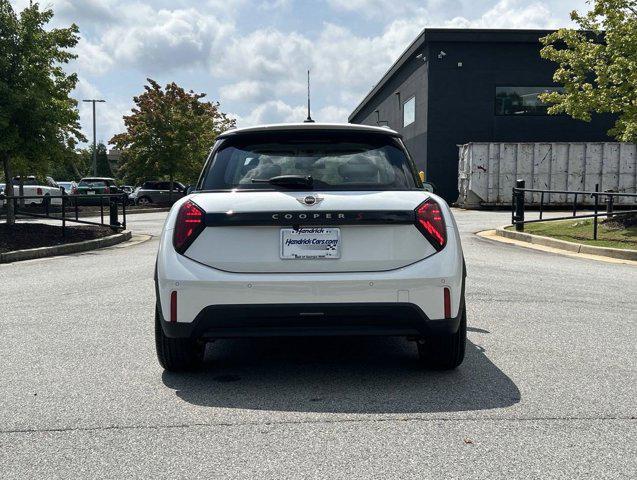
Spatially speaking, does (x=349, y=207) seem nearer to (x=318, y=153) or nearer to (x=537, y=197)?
(x=318, y=153)

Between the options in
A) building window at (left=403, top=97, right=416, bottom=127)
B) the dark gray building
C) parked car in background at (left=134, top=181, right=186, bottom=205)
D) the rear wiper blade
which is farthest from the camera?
building window at (left=403, top=97, right=416, bottom=127)

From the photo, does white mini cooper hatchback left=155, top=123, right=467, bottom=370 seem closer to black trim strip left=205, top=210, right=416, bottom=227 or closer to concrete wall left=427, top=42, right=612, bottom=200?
black trim strip left=205, top=210, right=416, bottom=227

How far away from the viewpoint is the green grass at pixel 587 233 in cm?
1383

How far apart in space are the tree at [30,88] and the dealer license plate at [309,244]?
12946mm

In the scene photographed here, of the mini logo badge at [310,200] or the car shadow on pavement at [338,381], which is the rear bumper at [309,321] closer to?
the car shadow on pavement at [338,381]

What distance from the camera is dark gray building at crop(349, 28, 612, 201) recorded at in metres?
34.3

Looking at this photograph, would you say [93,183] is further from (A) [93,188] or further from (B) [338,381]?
(B) [338,381]

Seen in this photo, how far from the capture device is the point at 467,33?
33.9m

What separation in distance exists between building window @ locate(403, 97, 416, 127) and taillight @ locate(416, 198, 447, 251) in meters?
35.2

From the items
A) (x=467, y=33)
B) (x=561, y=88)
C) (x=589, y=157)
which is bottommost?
(x=589, y=157)

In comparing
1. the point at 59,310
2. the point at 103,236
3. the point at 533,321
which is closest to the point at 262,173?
the point at 533,321

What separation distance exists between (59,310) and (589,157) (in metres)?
28.1

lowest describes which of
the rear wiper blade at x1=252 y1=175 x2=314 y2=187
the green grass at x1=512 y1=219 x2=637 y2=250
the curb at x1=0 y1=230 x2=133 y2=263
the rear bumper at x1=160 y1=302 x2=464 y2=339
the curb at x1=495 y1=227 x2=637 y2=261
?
the curb at x1=0 y1=230 x2=133 y2=263

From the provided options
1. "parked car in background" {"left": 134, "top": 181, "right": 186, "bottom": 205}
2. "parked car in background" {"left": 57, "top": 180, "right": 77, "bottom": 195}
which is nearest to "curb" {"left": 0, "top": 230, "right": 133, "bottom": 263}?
"parked car in background" {"left": 57, "top": 180, "right": 77, "bottom": 195}
